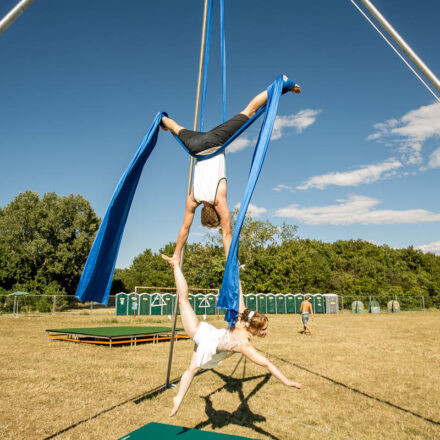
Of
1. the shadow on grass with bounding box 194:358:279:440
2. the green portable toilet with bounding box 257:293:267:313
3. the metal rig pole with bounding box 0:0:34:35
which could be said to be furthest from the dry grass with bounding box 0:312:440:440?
the green portable toilet with bounding box 257:293:267:313

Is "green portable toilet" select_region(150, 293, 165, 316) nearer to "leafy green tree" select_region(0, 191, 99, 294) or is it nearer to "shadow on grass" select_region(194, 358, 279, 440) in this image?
"leafy green tree" select_region(0, 191, 99, 294)

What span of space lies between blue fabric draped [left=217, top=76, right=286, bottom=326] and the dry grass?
103 inches

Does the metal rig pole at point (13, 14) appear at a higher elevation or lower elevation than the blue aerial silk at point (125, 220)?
higher

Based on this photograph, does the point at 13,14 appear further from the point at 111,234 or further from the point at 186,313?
the point at 186,313

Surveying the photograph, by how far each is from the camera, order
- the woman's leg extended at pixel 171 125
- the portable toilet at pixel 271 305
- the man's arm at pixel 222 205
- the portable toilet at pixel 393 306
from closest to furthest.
Answer: the man's arm at pixel 222 205, the woman's leg extended at pixel 171 125, the portable toilet at pixel 271 305, the portable toilet at pixel 393 306

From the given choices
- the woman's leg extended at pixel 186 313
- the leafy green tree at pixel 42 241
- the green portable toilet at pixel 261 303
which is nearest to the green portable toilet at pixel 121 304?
the leafy green tree at pixel 42 241

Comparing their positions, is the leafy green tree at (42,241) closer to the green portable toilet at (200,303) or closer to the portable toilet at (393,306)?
the green portable toilet at (200,303)

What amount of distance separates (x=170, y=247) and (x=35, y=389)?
56.2 metres

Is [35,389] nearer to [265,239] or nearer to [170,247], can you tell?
[265,239]

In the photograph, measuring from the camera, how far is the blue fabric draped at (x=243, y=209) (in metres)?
3.22

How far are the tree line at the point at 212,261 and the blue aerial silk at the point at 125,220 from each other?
31.5 metres

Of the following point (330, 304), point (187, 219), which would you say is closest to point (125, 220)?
point (187, 219)

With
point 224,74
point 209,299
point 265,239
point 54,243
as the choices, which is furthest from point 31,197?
point 224,74

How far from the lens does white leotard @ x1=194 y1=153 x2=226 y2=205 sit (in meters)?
3.93
